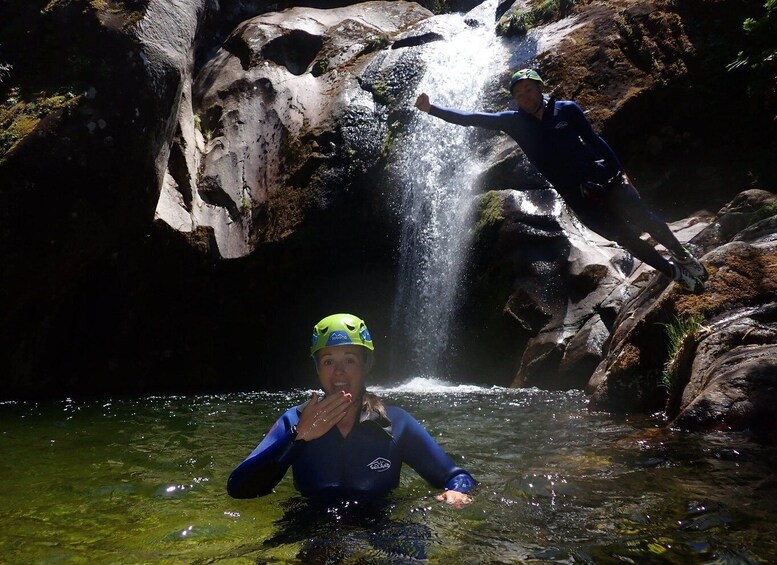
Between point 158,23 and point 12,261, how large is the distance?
4672mm

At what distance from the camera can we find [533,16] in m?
14.2

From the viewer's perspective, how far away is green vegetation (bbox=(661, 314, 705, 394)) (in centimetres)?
598

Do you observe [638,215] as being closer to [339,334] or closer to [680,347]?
[680,347]

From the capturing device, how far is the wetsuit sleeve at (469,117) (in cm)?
691

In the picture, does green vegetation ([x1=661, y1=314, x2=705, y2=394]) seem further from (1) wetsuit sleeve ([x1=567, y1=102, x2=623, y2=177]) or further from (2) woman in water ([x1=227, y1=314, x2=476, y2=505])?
(2) woman in water ([x1=227, y1=314, x2=476, y2=505])

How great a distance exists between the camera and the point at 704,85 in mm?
11969

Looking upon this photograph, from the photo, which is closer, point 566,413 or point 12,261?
point 566,413

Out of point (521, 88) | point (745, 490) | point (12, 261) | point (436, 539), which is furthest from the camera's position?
point (12, 261)

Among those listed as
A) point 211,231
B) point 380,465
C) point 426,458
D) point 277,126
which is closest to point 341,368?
point 380,465

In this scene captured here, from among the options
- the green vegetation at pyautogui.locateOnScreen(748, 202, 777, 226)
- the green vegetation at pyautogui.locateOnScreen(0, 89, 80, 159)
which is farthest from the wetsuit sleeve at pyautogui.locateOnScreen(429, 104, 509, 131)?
the green vegetation at pyautogui.locateOnScreen(0, 89, 80, 159)

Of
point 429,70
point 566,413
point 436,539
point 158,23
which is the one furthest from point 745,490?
point 429,70

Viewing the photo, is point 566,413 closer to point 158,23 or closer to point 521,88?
point 521,88

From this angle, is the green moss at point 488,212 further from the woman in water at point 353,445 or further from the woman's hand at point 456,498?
the woman's hand at point 456,498

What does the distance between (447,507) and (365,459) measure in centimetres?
53
